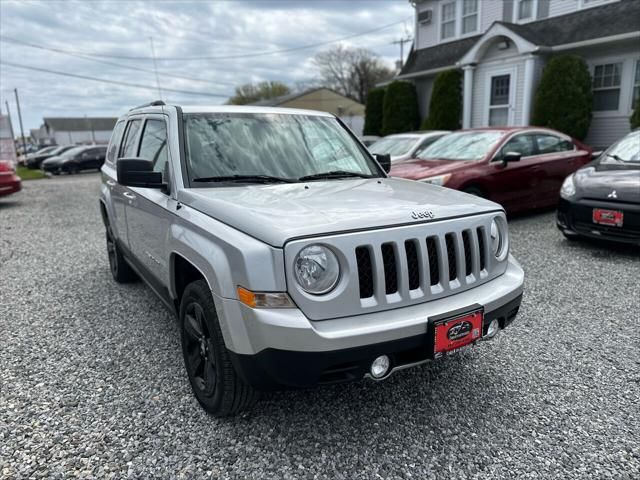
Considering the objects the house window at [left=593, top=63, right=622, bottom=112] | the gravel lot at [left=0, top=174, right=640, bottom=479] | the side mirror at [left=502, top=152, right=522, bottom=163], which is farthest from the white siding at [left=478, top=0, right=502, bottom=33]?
the gravel lot at [left=0, top=174, right=640, bottom=479]

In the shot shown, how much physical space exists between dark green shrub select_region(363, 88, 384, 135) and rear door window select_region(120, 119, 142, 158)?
1696 centimetres

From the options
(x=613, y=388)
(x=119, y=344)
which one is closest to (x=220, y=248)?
(x=119, y=344)

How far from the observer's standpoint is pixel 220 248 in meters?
Answer: 2.29

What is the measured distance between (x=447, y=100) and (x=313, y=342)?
15462 mm

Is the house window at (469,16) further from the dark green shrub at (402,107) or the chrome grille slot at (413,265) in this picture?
the chrome grille slot at (413,265)

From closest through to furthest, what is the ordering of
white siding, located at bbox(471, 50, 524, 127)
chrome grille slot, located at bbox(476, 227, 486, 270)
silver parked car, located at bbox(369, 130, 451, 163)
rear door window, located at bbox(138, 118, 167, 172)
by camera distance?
chrome grille slot, located at bbox(476, 227, 486, 270), rear door window, located at bbox(138, 118, 167, 172), silver parked car, located at bbox(369, 130, 451, 163), white siding, located at bbox(471, 50, 524, 127)

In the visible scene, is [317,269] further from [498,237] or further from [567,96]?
[567,96]

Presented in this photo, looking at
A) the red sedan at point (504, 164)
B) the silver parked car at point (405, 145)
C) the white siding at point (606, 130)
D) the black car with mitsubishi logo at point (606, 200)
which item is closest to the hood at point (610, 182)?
the black car with mitsubishi logo at point (606, 200)

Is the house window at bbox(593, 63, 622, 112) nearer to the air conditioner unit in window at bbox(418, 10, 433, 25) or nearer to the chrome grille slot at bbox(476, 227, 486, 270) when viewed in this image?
the air conditioner unit in window at bbox(418, 10, 433, 25)

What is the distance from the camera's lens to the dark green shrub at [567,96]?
12.4m

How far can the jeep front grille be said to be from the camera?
2.23 m

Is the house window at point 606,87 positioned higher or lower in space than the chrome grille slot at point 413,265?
higher

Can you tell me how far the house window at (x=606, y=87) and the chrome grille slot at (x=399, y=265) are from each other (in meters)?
12.7

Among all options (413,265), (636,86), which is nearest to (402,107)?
(636,86)
